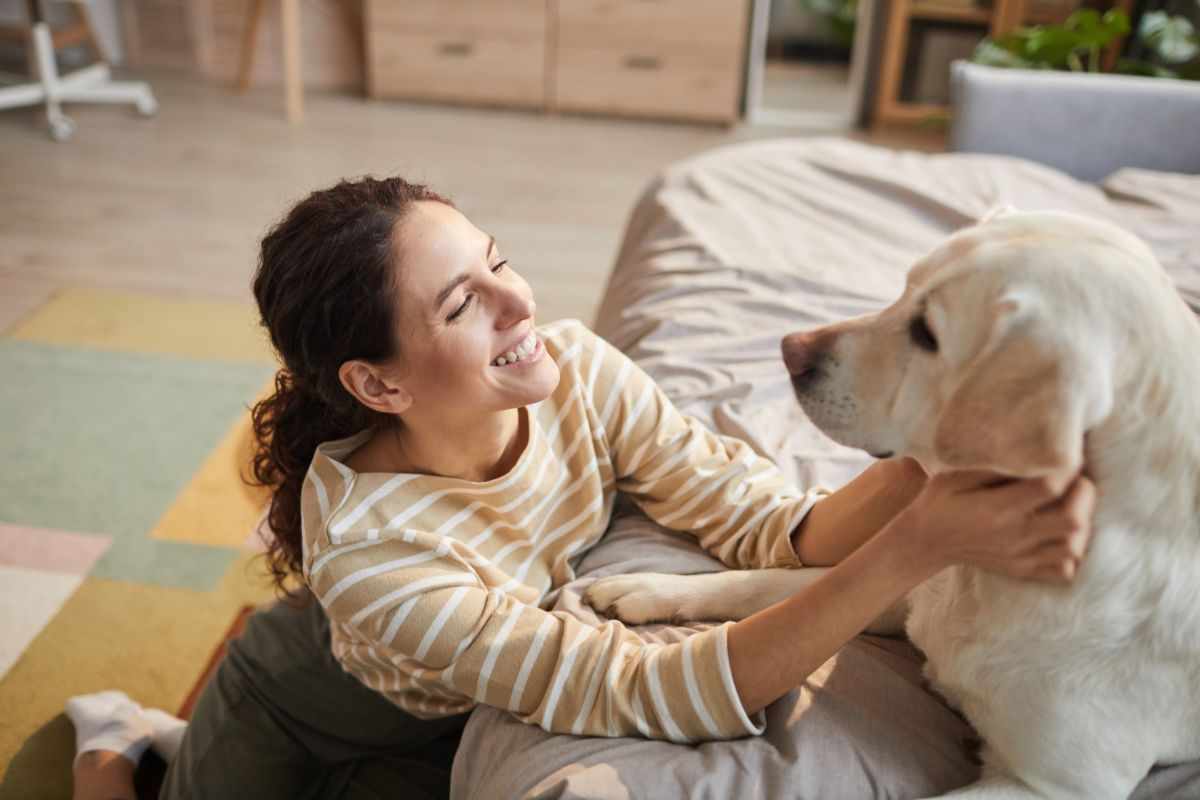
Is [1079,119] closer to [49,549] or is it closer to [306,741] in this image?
[306,741]

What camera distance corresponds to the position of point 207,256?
3693 mm

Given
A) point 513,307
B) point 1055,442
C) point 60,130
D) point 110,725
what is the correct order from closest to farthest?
point 1055,442, point 513,307, point 110,725, point 60,130

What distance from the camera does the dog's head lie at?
36.0 inches

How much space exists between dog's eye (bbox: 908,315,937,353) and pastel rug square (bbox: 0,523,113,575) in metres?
1.84

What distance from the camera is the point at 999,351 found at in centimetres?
95

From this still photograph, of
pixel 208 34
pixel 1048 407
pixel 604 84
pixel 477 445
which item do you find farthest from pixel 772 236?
pixel 208 34

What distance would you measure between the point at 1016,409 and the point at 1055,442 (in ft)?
0.14

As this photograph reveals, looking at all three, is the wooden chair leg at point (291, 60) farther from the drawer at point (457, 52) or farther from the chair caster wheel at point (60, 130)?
the chair caster wheel at point (60, 130)

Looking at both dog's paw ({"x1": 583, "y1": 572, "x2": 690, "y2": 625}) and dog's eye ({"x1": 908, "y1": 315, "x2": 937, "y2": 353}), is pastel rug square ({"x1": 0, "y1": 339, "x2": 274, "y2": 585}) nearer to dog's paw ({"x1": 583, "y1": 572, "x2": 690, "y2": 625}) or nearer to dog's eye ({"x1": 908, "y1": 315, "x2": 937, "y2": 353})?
dog's paw ({"x1": 583, "y1": 572, "x2": 690, "y2": 625})

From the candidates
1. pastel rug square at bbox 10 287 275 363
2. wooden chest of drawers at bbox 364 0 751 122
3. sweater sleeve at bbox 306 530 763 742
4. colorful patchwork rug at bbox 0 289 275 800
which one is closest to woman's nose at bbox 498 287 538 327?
sweater sleeve at bbox 306 530 763 742

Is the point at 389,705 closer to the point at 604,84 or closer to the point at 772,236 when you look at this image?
the point at 772,236

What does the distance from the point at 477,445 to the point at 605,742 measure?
42cm

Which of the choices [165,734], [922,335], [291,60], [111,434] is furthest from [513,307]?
[291,60]

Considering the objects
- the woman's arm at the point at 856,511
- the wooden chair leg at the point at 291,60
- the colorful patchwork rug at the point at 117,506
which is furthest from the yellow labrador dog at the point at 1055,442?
the wooden chair leg at the point at 291,60
